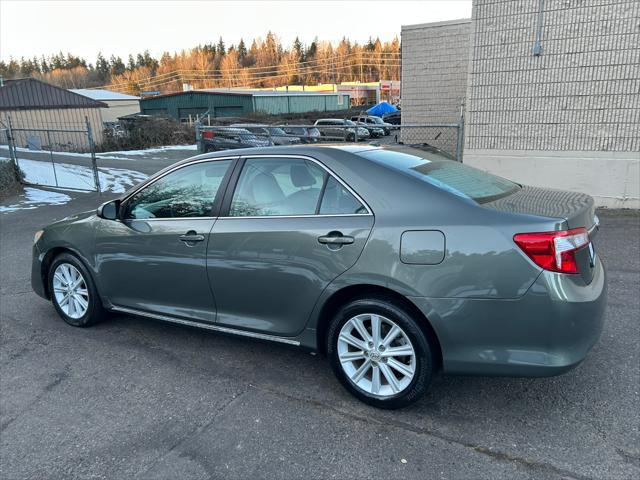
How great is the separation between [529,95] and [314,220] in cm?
729

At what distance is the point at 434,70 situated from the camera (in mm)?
16078

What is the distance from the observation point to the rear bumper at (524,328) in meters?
2.66

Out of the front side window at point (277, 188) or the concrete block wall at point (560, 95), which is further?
the concrete block wall at point (560, 95)

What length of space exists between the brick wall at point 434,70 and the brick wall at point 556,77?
663cm

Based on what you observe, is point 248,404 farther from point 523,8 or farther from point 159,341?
point 523,8

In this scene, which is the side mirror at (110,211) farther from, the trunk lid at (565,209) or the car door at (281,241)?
the trunk lid at (565,209)

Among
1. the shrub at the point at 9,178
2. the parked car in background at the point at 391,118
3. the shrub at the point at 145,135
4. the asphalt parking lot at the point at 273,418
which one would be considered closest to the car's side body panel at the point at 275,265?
the asphalt parking lot at the point at 273,418

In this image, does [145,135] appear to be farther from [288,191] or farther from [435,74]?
[288,191]

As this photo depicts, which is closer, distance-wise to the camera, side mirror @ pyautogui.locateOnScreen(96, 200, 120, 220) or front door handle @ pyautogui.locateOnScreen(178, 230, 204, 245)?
front door handle @ pyautogui.locateOnScreen(178, 230, 204, 245)

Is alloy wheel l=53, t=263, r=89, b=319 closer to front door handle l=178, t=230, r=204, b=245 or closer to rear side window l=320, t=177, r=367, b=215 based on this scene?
front door handle l=178, t=230, r=204, b=245

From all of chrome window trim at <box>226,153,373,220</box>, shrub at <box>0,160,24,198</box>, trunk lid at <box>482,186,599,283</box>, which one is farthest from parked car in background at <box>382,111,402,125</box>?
trunk lid at <box>482,186,599,283</box>

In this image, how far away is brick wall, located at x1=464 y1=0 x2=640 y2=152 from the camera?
27.0 ft

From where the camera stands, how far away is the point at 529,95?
29.5ft

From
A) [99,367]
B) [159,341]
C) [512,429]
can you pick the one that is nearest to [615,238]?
[512,429]
